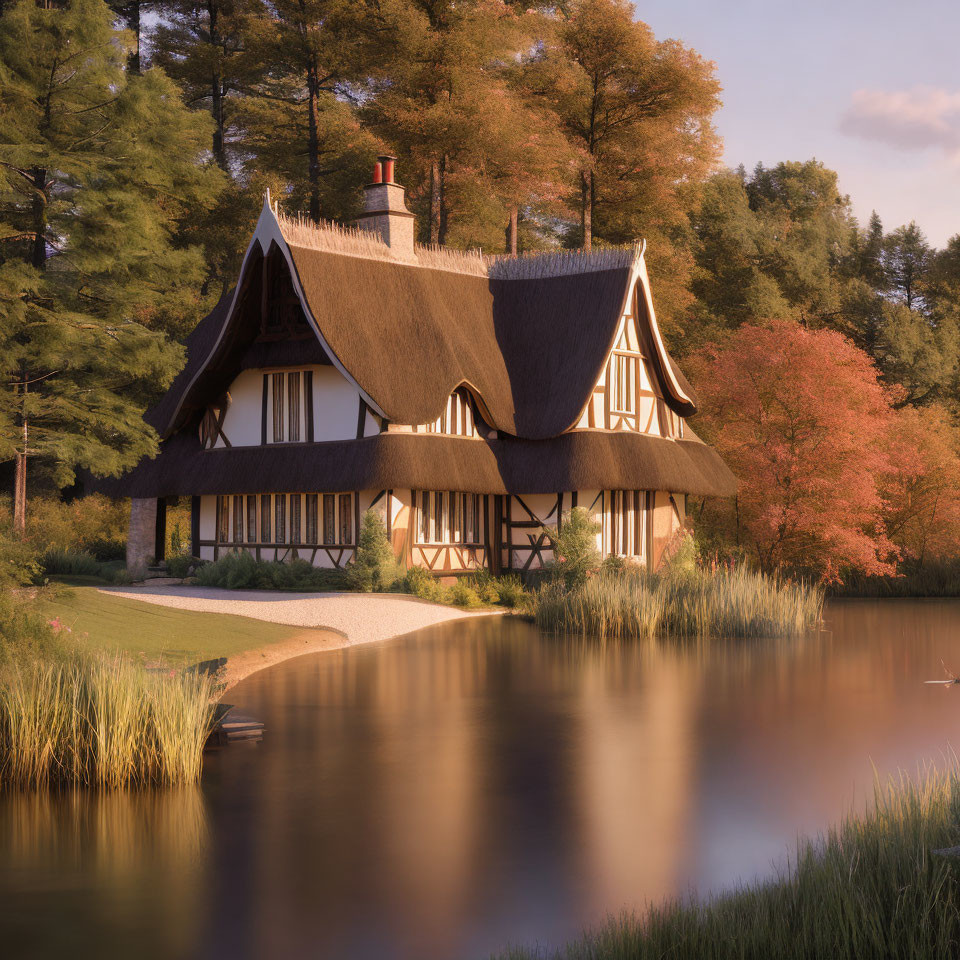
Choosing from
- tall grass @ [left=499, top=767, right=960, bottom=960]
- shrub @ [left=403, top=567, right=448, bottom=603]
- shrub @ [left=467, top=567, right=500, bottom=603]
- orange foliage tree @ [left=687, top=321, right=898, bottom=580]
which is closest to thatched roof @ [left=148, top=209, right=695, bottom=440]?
orange foliage tree @ [left=687, top=321, right=898, bottom=580]

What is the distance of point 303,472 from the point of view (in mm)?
28641

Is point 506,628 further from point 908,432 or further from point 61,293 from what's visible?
point 908,432

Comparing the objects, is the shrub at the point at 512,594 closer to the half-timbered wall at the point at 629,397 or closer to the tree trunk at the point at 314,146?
the half-timbered wall at the point at 629,397

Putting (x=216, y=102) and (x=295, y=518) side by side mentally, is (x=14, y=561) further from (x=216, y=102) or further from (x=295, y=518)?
(x=216, y=102)

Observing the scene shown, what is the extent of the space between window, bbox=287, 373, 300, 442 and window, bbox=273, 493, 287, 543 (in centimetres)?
152

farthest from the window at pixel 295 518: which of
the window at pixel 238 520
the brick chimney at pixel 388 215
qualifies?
the brick chimney at pixel 388 215

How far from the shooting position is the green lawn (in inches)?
621

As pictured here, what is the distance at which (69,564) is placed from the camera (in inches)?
1207

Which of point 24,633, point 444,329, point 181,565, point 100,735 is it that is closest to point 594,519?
point 444,329

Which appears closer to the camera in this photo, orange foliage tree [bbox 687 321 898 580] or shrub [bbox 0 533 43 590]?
shrub [bbox 0 533 43 590]

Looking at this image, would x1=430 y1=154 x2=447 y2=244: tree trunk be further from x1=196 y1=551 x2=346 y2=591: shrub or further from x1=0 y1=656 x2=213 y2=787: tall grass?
x1=0 y1=656 x2=213 y2=787: tall grass

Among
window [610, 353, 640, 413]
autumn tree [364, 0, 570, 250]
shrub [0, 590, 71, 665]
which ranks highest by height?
autumn tree [364, 0, 570, 250]

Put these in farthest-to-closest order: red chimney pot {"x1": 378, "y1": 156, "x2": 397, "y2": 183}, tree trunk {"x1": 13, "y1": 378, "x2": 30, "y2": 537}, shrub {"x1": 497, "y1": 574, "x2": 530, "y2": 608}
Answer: red chimney pot {"x1": 378, "y1": 156, "x2": 397, "y2": 183}
shrub {"x1": 497, "y1": 574, "x2": 530, "y2": 608}
tree trunk {"x1": 13, "y1": 378, "x2": 30, "y2": 537}

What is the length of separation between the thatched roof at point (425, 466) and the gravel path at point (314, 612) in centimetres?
300
